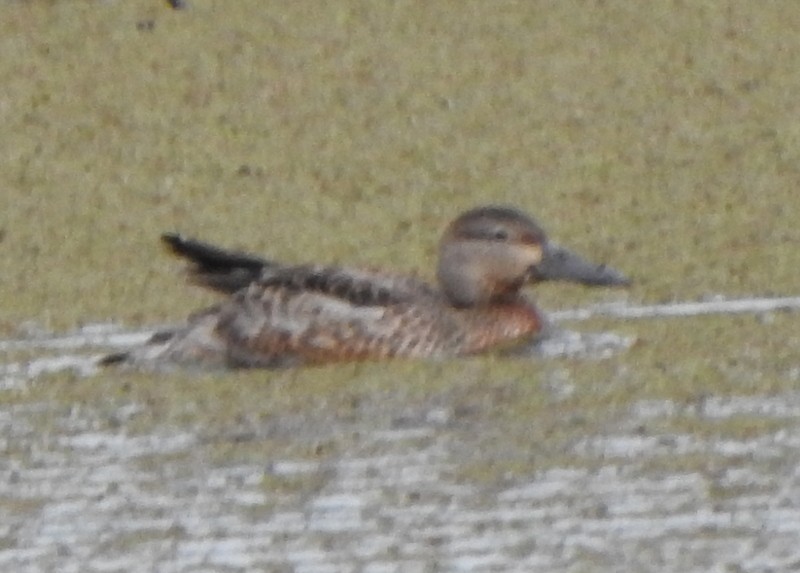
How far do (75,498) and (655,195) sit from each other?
3.41 metres

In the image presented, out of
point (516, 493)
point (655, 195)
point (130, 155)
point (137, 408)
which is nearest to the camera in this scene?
point (516, 493)

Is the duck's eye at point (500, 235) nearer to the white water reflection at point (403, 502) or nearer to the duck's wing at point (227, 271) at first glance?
the duck's wing at point (227, 271)

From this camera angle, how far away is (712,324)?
7566 mm

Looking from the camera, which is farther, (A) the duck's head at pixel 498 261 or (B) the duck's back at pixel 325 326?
(A) the duck's head at pixel 498 261

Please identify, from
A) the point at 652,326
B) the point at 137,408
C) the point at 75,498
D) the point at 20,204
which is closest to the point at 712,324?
the point at 652,326

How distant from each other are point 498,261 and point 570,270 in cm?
19

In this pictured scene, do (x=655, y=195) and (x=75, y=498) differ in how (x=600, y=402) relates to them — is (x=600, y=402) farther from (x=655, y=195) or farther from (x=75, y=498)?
(x=655, y=195)

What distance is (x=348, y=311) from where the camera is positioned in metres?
7.59

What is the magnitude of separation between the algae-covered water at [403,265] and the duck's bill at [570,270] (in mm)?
62

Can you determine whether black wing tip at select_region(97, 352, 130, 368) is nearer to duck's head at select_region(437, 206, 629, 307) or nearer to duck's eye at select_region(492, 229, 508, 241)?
duck's head at select_region(437, 206, 629, 307)

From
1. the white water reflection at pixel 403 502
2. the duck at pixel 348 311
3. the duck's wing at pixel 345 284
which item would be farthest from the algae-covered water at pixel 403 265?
the duck's wing at pixel 345 284

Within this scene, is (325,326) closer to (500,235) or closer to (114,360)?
(114,360)

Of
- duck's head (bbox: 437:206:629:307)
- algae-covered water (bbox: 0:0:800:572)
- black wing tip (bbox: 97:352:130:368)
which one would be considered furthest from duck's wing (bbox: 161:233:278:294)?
duck's head (bbox: 437:206:629:307)

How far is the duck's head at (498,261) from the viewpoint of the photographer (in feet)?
26.2
